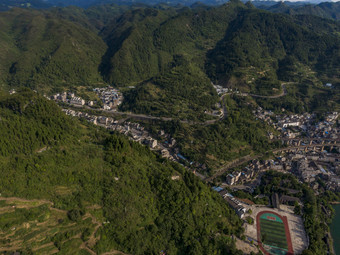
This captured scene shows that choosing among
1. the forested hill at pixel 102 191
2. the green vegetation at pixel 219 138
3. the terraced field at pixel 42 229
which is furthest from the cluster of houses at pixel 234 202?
the terraced field at pixel 42 229

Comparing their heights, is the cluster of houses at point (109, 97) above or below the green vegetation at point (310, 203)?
above

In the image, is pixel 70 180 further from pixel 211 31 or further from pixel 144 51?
pixel 211 31

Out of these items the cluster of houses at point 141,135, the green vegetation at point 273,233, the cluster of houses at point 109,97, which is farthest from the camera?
the cluster of houses at point 109,97

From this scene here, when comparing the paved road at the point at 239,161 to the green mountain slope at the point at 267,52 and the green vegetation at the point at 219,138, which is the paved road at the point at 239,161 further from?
the green mountain slope at the point at 267,52

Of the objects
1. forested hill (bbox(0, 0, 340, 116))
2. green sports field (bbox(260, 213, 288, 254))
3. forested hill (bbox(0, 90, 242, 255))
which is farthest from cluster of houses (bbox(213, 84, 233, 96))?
green sports field (bbox(260, 213, 288, 254))

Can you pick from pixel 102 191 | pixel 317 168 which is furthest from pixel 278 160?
pixel 102 191

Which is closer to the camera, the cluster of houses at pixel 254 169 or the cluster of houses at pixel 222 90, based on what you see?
the cluster of houses at pixel 254 169

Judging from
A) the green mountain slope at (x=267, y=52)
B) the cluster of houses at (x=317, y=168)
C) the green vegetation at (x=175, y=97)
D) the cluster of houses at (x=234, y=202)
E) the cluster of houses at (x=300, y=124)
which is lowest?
the cluster of houses at (x=317, y=168)
